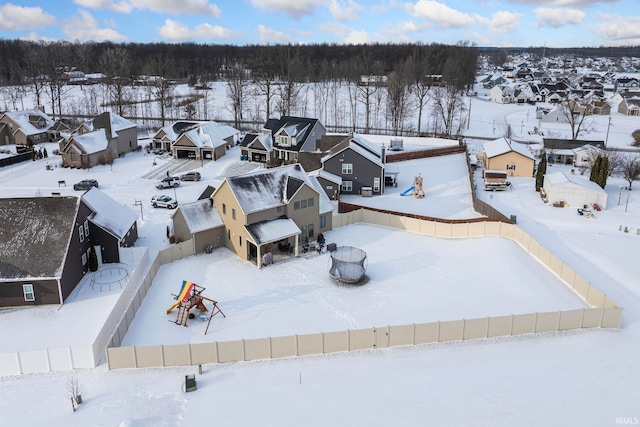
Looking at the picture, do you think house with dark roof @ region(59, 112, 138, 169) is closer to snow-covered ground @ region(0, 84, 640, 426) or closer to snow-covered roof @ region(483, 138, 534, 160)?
snow-covered ground @ region(0, 84, 640, 426)

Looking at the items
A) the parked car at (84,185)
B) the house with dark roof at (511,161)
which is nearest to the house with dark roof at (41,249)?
the parked car at (84,185)

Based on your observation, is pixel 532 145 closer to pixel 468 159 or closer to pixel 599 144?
pixel 599 144

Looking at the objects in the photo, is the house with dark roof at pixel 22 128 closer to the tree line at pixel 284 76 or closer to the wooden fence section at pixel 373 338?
the tree line at pixel 284 76

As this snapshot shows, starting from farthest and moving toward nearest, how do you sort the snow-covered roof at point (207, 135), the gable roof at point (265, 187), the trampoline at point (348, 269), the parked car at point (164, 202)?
the snow-covered roof at point (207, 135) → the parked car at point (164, 202) → the gable roof at point (265, 187) → the trampoline at point (348, 269)

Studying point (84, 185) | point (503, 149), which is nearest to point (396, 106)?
point (503, 149)

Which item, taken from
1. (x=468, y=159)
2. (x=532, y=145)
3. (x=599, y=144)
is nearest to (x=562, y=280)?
(x=468, y=159)

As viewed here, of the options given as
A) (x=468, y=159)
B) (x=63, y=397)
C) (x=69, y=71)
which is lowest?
(x=63, y=397)
